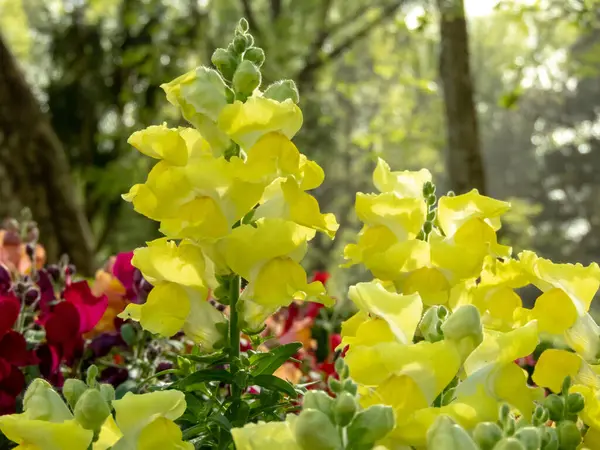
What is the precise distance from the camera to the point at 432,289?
84 centimetres

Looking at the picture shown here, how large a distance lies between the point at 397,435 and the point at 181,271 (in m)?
0.31

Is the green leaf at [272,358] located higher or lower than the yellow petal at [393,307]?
lower

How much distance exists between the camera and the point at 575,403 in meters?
0.68

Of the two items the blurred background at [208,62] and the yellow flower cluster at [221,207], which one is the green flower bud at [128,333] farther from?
the blurred background at [208,62]

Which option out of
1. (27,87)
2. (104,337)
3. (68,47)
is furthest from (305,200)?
(68,47)

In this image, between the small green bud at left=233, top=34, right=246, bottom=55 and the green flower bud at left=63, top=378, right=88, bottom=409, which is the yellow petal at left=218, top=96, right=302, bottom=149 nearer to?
the small green bud at left=233, top=34, right=246, bottom=55

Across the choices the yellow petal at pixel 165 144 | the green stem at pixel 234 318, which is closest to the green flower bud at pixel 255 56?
the yellow petal at pixel 165 144

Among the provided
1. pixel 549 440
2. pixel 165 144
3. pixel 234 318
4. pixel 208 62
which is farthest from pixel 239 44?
pixel 208 62

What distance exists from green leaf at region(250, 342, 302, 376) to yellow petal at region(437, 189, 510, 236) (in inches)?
8.5

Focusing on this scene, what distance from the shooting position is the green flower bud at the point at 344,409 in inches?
20.8

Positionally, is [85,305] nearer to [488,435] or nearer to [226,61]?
[226,61]

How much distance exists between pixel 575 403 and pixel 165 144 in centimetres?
44

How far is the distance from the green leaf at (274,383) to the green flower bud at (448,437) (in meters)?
0.27

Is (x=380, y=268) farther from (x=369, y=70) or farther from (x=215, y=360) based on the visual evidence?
(x=369, y=70)
